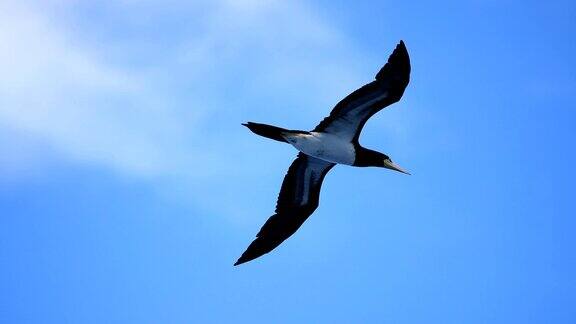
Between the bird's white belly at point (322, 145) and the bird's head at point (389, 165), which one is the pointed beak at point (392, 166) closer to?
the bird's head at point (389, 165)

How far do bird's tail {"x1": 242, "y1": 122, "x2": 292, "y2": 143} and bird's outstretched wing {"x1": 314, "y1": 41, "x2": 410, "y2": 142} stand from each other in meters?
0.89

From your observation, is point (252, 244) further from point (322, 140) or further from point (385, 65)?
point (385, 65)

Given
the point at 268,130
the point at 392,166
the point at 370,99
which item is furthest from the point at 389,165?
the point at 268,130

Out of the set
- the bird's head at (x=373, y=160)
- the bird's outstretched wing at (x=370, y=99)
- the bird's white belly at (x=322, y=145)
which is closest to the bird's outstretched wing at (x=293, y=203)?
the bird's white belly at (x=322, y=145)

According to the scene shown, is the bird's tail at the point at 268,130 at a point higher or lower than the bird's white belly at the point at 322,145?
higher

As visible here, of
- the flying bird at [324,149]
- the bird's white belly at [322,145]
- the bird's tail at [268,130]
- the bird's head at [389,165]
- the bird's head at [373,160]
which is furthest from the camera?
the bird's head at [389,165]

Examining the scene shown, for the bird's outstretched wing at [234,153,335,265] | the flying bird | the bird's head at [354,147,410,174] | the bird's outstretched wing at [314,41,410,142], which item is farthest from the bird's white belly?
the bird's outstretched wing at [234,153,335,265]

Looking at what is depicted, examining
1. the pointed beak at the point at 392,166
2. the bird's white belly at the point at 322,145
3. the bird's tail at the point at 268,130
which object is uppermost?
the bird's tail at the point at 268,130

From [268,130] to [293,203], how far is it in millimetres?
2836

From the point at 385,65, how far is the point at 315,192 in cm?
469

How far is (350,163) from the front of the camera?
1827cm

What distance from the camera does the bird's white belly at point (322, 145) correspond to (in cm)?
1742

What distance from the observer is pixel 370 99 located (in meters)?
16.6

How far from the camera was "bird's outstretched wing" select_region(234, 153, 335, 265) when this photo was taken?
61.6 feet
